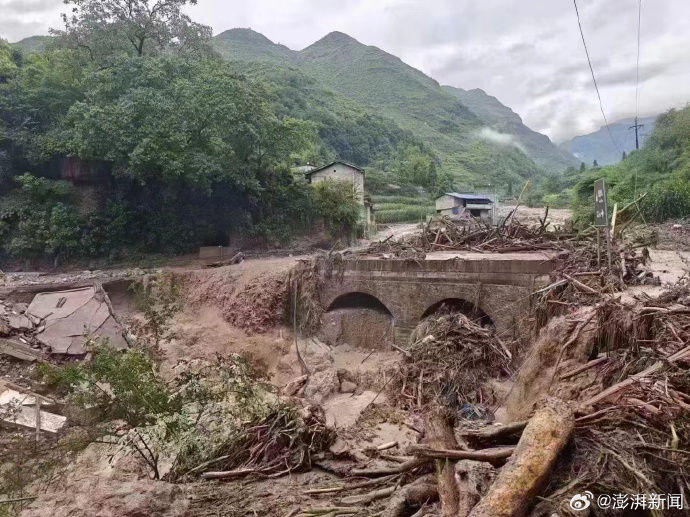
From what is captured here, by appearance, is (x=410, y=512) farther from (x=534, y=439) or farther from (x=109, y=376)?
(x=109, y=376)

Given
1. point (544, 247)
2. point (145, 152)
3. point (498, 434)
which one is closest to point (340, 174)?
point (145, 152)

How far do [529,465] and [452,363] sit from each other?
6748 mm

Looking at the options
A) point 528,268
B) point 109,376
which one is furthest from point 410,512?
point 528,268

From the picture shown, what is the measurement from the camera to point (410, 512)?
4320 millimetres

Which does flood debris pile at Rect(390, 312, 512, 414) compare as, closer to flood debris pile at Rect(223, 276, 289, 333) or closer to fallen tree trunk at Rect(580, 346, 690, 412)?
fallen tree trunk at Rect(580, 346, 690, 412)

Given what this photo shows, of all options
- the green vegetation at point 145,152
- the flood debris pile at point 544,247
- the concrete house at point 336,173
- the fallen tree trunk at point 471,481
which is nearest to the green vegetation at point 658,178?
the green vegetation at point 145,152

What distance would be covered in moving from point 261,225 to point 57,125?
10.7m

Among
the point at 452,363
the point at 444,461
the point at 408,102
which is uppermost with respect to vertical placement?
the point at 408,102

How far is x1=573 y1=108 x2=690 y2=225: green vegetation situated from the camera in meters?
21.6

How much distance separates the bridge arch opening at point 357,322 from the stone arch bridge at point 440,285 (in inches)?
1.9

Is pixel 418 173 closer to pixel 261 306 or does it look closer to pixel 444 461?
pixel 261 306

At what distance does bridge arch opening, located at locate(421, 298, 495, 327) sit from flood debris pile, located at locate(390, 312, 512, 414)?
449 millimetres

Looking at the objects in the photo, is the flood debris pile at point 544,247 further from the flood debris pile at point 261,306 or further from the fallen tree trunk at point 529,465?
the fallen tree trunk at point 529,465

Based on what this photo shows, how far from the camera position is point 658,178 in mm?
27562
